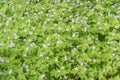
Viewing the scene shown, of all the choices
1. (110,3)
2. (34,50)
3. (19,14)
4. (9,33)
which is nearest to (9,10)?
(19,14)

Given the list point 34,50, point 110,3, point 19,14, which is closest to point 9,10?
point 19,14

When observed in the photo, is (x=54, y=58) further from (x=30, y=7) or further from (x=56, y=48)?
(x=30, y=7)

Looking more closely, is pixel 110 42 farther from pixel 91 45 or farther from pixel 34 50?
pixel 34 50

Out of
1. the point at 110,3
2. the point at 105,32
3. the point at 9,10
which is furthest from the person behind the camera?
the point at 9,10

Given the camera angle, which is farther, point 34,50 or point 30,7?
point 30,7

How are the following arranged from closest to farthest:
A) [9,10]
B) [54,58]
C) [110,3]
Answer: [54,58] → [110,3] → [9,10]

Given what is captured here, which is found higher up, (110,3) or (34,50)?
(110,3)

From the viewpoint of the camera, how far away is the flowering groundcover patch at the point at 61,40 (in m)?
4.89

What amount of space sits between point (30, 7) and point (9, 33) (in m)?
0.92

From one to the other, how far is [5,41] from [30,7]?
115 cm

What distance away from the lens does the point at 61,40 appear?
5277 mm

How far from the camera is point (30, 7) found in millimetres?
6348

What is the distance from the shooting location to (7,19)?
6.15 metres

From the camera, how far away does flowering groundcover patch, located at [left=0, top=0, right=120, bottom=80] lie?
4887 millimetres
